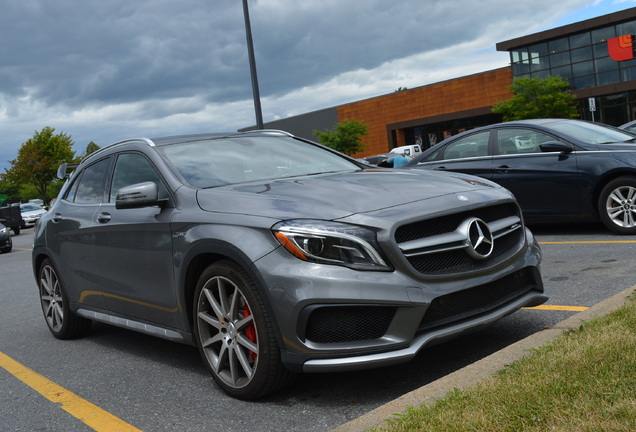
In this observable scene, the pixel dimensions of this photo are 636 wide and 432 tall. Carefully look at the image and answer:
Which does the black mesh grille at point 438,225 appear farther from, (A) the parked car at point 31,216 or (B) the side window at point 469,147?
(A) the parked car at point 31,216

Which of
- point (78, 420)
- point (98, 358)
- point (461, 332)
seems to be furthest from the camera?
point (98, 358)

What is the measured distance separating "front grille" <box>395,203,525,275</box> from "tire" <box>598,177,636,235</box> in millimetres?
4882

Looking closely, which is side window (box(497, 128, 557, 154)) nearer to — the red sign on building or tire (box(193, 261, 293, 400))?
tire (box(193, 261, 293, 400))

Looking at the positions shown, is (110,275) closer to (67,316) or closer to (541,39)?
(67,316)

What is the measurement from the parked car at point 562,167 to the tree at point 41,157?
2704 inches

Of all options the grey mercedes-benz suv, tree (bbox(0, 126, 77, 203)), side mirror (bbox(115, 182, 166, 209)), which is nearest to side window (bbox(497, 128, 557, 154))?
the grey mercedes-benz suv

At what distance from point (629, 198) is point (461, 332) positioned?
5593mm

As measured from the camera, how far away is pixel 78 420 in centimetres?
400

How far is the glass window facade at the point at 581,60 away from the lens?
152 ft

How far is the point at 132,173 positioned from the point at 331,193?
188 centimetres

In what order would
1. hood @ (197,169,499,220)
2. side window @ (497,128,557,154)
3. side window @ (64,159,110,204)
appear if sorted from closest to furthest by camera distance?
hood @ (197,169,499,220)
side window @ (64,159,110,204)
side window @ (497,128,557,154)

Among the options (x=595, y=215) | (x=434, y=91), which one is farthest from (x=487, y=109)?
(x=595, y=215)

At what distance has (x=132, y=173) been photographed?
17.0 feet

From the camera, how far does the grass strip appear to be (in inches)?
105
